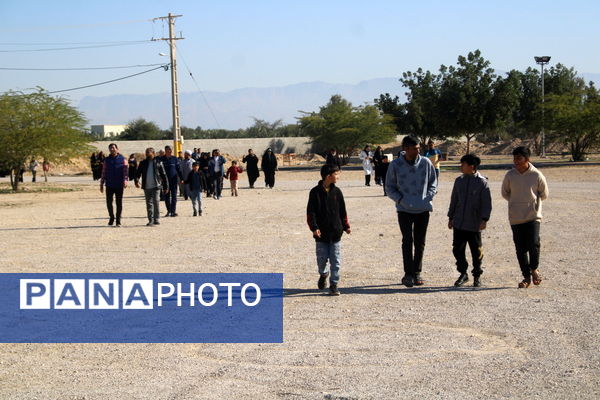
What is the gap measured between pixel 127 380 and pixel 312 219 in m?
3.94

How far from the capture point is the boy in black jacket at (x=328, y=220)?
1008 centimetres

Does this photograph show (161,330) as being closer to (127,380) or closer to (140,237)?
(127,380)

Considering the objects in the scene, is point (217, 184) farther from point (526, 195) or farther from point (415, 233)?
point (526, 195)

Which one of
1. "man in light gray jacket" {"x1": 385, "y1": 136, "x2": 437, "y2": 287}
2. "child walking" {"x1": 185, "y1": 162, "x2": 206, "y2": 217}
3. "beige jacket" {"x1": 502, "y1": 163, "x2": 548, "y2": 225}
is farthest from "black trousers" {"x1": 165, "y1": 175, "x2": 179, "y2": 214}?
"beige jacket" {"x1": 502, "y1": 163, "x2": 548, "y2": 225}

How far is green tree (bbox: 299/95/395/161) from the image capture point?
6862 cm

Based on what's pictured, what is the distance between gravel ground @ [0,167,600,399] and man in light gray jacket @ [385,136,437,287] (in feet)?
1.18

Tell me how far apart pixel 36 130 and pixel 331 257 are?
30.2 m

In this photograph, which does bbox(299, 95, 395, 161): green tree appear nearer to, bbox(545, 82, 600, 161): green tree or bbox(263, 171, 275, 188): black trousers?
bbox(545, 82, 600, 161): green tree

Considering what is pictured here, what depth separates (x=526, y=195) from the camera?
10.6 metres

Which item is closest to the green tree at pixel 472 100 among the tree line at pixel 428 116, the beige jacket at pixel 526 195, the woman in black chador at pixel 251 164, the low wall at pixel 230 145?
the tree line at pixel 428 116

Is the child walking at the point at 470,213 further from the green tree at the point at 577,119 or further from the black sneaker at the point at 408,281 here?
the green tree at the point at 577,119

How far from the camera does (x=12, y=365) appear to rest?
7207 millimetres

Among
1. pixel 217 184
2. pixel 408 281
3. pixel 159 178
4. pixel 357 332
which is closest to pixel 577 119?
pixel 217 184

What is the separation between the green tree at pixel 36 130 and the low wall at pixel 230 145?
3684 cm
